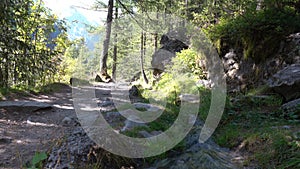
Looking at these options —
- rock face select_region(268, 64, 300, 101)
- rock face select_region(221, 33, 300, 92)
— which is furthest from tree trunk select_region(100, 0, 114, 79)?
rock face select_region(268, 64, 300, 101)

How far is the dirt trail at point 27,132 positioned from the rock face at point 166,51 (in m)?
8.96

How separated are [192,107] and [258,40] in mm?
3071

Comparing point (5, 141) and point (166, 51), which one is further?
point (166, 51)

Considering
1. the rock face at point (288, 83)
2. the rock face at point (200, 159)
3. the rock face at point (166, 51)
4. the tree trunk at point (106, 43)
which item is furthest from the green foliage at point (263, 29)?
the tree trunk at point (106, 43)

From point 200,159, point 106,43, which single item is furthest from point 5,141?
point 106,43

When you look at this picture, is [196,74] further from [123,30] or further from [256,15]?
[123,30]

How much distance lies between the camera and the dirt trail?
11.0 feet

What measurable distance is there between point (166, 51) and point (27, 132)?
455 inches

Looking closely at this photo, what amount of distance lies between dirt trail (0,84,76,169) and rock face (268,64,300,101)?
4263mm

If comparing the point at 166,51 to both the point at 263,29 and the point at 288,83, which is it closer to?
the point at 263,29

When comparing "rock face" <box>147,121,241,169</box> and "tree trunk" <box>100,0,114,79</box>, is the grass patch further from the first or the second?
"tree trunk" <box>100,0,114,79</box>

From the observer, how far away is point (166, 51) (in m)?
15.3

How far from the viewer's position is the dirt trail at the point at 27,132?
3348 millimetres

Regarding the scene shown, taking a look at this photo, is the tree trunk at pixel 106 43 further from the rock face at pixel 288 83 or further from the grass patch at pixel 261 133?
the rock face at pixel 288 83
